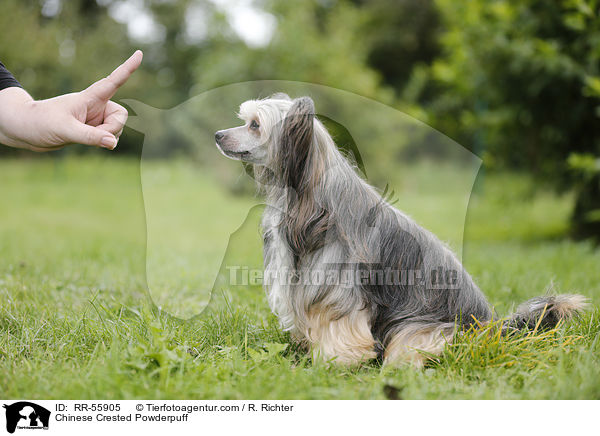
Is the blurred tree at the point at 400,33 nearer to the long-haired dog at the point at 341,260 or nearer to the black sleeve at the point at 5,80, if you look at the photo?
the long-haired dog at the point at 341,260

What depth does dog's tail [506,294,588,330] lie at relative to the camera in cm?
329

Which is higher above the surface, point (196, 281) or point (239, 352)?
point (196, 281)

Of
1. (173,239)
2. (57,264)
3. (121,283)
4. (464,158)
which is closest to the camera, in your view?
(464,158)

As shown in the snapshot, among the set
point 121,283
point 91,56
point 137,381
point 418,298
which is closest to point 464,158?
point 418,298

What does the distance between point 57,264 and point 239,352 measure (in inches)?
135

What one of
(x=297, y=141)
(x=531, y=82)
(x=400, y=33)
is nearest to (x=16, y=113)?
(x=297, y=141)

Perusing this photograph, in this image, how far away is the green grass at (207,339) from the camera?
268 cm

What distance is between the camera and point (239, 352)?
10.1 feet

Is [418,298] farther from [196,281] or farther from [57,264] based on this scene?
[57,264]

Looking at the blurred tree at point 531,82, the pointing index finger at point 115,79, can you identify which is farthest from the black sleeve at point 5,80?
the blurred tree at point 531,82
